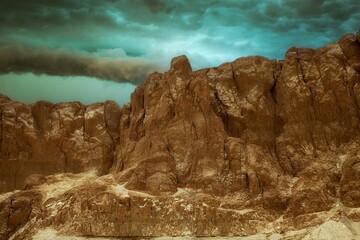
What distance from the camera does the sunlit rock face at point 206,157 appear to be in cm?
6994

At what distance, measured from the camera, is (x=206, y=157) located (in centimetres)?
7838

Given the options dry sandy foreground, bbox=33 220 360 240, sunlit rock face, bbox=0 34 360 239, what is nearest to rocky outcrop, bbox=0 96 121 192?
sunlit rock face, bbox=0 34 360 239

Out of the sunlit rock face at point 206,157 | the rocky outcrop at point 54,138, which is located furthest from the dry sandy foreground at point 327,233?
the rocky outcrop at point 54,138

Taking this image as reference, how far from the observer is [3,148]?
92188mm

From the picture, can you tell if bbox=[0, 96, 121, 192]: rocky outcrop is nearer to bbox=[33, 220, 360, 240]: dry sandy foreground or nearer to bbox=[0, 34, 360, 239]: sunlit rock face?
bbox=[0, 34, 360, 239]: sunlit rock face

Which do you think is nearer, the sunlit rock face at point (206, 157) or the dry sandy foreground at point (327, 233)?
the dry sandy foreground at point (327, 233)

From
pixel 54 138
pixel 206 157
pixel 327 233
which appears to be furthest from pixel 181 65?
pixel 327 233

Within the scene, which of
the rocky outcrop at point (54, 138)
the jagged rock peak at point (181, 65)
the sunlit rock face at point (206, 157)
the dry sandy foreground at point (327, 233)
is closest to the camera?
the dry sandy foreground at point (327, 233)

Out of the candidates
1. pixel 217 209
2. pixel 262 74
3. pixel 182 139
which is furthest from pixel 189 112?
pixel 217 209

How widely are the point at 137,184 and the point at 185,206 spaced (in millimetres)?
9360

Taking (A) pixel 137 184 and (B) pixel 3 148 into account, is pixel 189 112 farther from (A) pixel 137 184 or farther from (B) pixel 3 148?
(B) pixel 3 148

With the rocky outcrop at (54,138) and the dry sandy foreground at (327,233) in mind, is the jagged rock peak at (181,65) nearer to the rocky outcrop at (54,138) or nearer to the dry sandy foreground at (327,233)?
the rocky outcrop at (54,138)

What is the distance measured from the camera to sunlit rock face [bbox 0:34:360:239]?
69.9 meters

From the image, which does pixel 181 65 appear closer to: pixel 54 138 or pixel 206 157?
pixel 206 157
